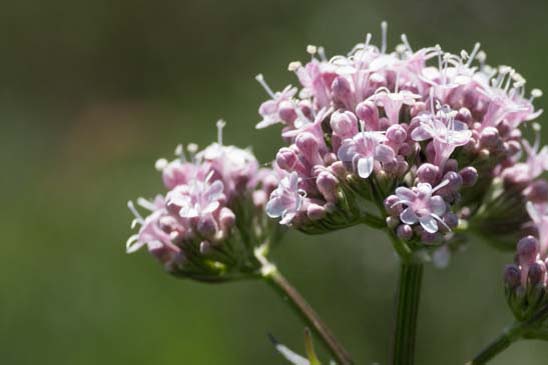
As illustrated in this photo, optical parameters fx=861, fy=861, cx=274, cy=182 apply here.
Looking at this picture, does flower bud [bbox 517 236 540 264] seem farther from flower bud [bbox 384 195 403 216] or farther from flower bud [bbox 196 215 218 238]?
flower bud [bbox 196 215 218 238]

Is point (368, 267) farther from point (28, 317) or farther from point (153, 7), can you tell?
point (153, 7)

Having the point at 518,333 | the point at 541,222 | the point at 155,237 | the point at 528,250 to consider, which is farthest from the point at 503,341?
the point at 155,237

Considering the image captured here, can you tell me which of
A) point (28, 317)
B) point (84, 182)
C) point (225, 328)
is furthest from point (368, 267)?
point (84, 182)

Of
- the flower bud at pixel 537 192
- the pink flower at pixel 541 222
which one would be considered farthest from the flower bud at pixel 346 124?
the flower bud at pixel 537 192

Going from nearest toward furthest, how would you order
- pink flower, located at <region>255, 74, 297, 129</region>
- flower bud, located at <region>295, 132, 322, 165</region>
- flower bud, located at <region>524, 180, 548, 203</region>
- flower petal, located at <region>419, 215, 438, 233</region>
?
flower petal, located at <region>419, 215, 438, 233</region> → flower bud, located at <region>295, 132, 322, 165</region> → pink flower, located at <region>255, 74, 297, 129</region> → flower bud, located at <region>524, 180, 548, 203</region>

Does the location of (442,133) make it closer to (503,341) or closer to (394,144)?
(394,144)

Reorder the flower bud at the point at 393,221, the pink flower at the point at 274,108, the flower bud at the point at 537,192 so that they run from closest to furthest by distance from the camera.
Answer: the flower bud at the point at 393,221 < the pink flower at the point at 274,108 < the flower bud at the point at 537,192

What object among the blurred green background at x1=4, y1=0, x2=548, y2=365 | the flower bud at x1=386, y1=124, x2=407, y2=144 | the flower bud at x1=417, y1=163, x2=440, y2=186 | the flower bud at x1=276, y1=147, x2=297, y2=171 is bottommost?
the blurred green background at x1=4, y1=0, x2=548, y2=365

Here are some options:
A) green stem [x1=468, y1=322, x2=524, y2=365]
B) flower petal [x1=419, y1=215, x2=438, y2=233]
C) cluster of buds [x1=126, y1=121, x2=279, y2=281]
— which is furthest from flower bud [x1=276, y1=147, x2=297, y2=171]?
green stem [x1=468, y1=322, x2=524, y2=365]

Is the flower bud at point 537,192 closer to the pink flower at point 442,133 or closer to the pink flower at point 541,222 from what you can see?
the pink flower at point 541,222
